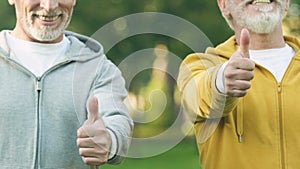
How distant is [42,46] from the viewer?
3805 millimetres

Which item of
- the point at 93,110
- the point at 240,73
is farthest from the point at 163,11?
the point at 93,110

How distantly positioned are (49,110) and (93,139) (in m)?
0.49

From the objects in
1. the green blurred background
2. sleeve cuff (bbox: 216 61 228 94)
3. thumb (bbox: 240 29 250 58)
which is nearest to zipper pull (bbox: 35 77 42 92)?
sleeve cuff (bbox: 216 61 228 94)

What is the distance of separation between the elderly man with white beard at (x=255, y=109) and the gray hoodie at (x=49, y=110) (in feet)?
1.16

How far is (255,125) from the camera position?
3.85 m

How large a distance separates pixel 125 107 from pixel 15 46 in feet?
1.85

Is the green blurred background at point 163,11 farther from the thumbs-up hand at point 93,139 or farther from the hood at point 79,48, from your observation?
the thumbs-up hand at point 93,139

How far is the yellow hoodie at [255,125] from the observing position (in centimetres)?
383

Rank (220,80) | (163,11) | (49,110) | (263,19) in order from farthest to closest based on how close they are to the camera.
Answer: (163,11) < (263,19) < (49,110) < (220,80)

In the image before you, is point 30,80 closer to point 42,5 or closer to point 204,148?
point 42,5

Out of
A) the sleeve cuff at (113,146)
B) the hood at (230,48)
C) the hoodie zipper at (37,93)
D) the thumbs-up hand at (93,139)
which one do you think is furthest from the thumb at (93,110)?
the hood at (230,48)

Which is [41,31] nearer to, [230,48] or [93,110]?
[93,110]

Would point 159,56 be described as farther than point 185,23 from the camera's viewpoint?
Yes

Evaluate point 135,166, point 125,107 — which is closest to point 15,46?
point 125,107
